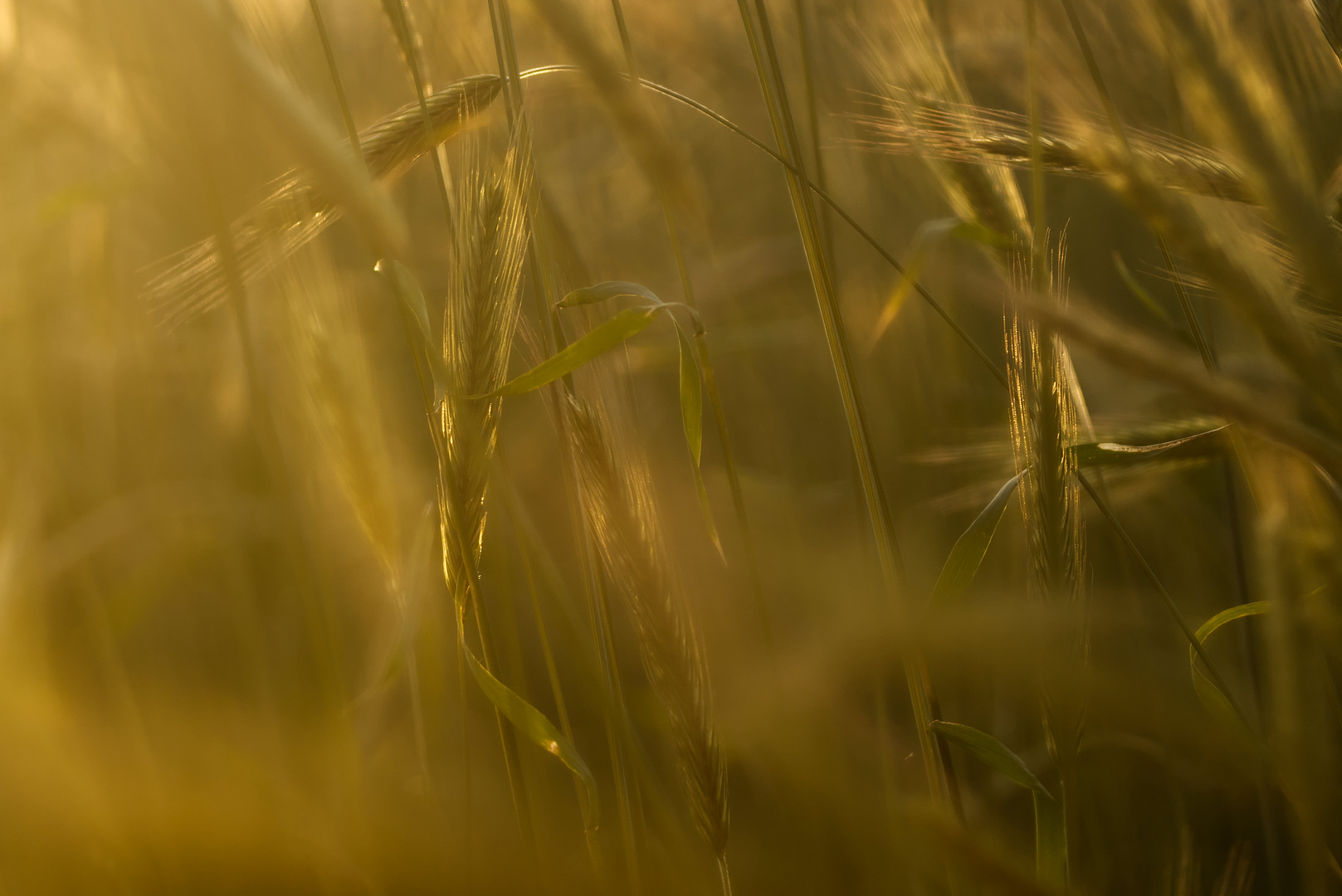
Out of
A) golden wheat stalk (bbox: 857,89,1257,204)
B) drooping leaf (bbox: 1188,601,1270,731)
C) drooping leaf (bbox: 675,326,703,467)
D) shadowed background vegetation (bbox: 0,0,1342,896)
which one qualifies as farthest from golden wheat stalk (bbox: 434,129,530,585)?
drooping leaf (bbox: 1188,601,1270,731)

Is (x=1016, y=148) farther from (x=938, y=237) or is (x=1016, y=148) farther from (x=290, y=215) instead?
(x=290, y=215)

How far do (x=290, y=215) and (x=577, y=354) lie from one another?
0.26 metres

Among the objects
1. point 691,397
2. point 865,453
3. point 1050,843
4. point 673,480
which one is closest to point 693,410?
point 691,397

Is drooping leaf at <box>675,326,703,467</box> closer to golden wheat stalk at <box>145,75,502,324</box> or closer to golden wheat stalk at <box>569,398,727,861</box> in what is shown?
golden wheat stalk at <box>569,398,727,861</box>

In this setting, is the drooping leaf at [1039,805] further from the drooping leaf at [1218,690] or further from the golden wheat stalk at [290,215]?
the golden wheat stalk at [290,215]

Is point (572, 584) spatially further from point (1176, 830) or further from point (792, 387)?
point (1176, 830)

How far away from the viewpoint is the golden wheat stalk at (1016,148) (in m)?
0.47

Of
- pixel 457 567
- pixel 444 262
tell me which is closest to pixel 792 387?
pixel 444 262

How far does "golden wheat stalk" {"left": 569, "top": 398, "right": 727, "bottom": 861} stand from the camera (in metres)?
0.43

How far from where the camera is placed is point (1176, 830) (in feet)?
2.35

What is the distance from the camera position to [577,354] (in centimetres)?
42

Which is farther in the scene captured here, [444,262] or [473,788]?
[444,262]

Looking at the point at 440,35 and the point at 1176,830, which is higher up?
the point at 440,35

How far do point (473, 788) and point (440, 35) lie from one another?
2.64 ft
